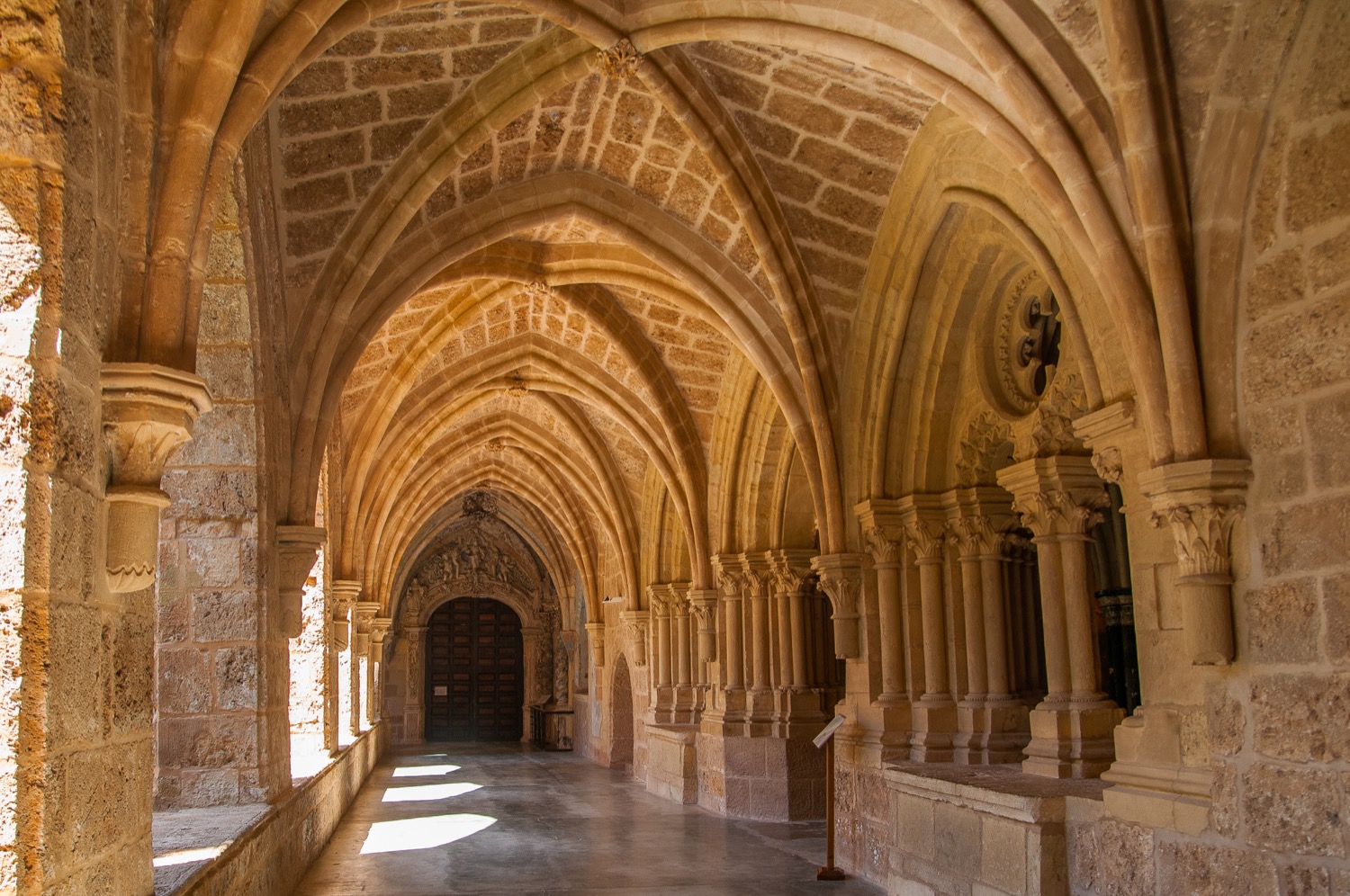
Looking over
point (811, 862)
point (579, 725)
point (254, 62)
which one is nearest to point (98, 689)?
point (254, 62)

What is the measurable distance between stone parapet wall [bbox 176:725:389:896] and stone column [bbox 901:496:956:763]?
12.0 ft

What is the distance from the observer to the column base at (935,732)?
6953 millimetres

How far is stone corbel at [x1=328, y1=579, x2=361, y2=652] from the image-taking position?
35.4ft

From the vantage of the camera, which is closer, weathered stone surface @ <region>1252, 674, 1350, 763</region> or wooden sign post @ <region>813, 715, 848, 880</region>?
weathered stone surface @ <region>1252, 674, 1350, 763</region>

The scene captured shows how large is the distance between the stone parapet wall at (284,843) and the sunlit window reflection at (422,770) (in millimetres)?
3693

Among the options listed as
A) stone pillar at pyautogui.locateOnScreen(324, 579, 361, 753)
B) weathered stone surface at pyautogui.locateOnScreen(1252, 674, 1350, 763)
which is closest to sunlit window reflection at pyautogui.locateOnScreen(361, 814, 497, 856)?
stone pillar at pyautogui.locateOnScreen(324, 579, 361, 753)

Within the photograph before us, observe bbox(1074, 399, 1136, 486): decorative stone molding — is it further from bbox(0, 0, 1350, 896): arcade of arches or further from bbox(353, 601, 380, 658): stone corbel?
bbox(353, 601, 380, 658): stone corbel

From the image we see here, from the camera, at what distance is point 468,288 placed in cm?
1004

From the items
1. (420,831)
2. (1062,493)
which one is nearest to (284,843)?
(420,831)

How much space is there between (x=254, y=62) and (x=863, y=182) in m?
4.06

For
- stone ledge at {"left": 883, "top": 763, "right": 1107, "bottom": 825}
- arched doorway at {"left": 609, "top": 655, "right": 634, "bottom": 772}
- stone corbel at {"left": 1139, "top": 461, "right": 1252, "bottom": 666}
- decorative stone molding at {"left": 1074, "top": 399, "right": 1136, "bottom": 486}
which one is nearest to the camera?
stone corbel at {"left": 1139, "top": 461, "right": 1252, "bottom": 666}

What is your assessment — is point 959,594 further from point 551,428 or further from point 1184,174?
point 551,428

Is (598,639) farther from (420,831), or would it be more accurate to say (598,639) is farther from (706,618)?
(420,831)

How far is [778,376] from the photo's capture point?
8.15 metres
